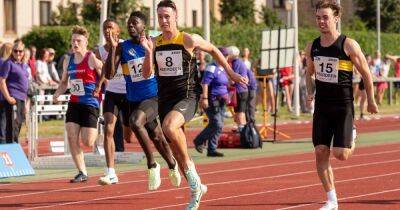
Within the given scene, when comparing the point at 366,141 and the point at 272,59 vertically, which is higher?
the point at 272,59

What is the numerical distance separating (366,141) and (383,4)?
42.8 m

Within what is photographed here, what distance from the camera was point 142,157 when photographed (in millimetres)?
20688

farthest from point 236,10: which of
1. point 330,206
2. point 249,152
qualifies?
point 330,206

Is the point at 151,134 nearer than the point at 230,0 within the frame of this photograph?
Yes

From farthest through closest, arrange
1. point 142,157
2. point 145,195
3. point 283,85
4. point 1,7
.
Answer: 1. point 1,7
2. point 283,85
3. point 142,157
4. point 145,195

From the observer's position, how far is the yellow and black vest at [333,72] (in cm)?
1263

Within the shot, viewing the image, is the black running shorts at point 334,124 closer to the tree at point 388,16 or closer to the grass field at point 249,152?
the grass field at point 249,152

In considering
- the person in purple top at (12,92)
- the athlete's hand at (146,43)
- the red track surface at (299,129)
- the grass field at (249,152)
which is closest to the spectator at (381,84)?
the red track surface at (299,129)

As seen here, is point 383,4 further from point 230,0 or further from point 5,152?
point 5,152

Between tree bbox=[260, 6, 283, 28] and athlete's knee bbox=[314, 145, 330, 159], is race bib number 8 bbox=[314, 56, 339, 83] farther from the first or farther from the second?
tree bbox=[260, 6, 283, 28]

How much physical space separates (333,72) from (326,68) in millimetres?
78

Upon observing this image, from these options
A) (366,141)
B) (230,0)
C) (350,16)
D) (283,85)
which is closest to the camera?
(366,141)

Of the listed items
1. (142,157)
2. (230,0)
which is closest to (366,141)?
(142,157)

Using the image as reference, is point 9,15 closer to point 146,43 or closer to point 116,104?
point 116,104
